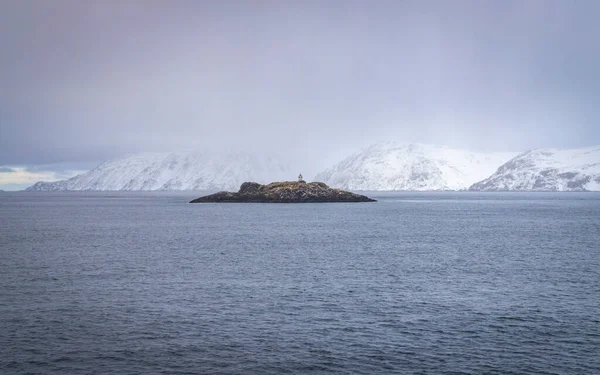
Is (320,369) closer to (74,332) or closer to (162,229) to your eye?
(74,332)

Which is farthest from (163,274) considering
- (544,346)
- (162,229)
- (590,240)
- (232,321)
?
(590,240)

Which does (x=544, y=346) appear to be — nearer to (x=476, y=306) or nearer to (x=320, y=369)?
(x=476, y=306)

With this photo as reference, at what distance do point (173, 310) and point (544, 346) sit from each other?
27.0m

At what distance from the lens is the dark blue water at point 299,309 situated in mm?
31078

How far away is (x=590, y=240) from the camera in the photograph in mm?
94938

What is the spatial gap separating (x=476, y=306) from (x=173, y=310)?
80.5ft

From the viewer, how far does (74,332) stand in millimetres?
36375

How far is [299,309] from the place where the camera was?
141 ft

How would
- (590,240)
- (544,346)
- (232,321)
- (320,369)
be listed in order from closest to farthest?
(320,369)
(544,346)
(232,321)
(590,240)

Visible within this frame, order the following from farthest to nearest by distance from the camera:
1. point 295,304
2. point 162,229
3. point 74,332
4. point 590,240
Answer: point 162,229
point 590,240
point 295,304
point 74,332

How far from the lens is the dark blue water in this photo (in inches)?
1224

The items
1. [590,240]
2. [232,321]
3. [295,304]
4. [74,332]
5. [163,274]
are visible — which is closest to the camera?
[74,332]

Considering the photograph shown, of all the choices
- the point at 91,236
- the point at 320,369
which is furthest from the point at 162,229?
the point at 320,369

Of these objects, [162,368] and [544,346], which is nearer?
[162,368]
